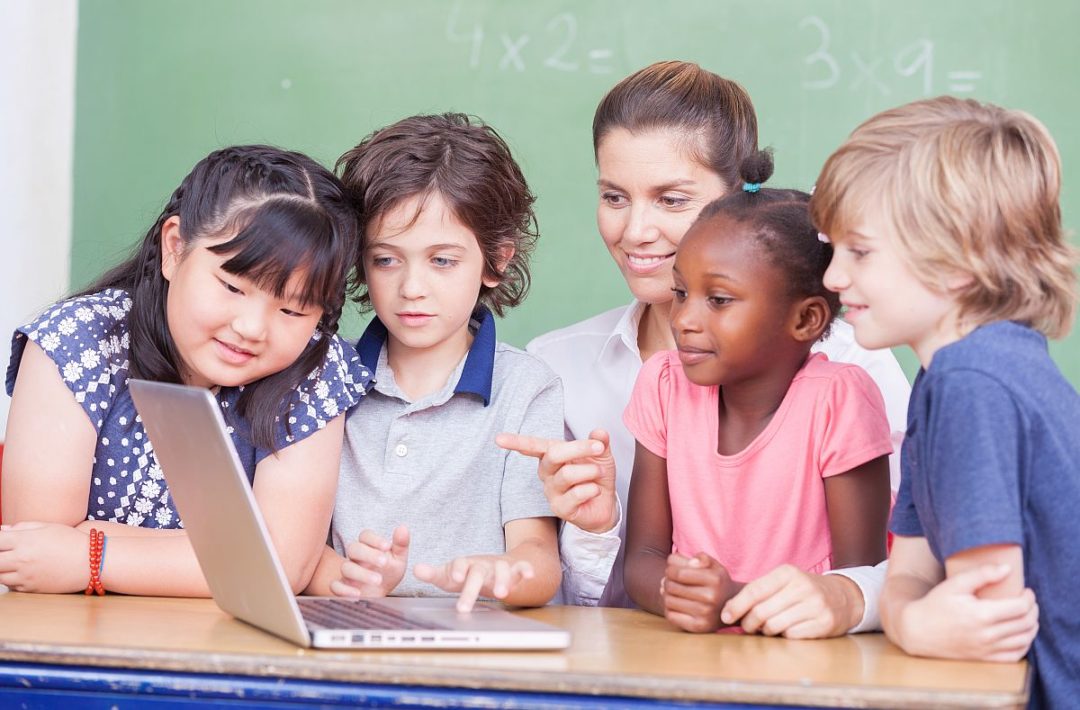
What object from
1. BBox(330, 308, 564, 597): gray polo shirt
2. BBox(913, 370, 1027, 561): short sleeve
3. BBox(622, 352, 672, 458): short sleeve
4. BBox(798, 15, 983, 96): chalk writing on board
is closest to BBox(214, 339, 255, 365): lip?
BBox(330, 308, 564, 597): gray polo shirt

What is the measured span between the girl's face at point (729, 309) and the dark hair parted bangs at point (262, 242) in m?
0.44

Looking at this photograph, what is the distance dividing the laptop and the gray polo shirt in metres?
0.41

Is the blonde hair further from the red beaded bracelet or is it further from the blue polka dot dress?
the red beaded bracelet

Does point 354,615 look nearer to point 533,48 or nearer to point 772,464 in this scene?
point 772,464

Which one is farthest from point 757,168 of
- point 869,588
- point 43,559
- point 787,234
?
point 43,559

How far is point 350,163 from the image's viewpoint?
1781 mm

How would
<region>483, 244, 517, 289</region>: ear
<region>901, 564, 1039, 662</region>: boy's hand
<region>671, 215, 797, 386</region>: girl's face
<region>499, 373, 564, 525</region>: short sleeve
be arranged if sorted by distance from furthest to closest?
<region>483, 244, 517, 289</region>: ear
<region>499, 373, 564, 525</region>: short sleeve
<region>671, 215, 797, 386</region>: girl's face
<region>901, 564, 1039, 662</region>: boy's hand

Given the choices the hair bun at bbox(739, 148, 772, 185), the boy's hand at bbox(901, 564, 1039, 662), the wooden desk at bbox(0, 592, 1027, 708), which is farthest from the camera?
the hair bun at bbox(739, 148, 772, 185)

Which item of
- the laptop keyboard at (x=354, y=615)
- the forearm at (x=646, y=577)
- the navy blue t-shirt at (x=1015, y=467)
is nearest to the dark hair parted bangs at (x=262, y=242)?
the laptop keyboard at (x=354, y=615)

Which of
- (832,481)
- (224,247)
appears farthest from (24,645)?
(832,481)

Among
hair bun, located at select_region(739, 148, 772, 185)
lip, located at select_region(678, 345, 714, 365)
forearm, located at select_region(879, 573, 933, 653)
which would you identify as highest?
hair bun, located at select_region(739, 148, 772, 185)

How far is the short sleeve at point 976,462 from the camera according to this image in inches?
42.1

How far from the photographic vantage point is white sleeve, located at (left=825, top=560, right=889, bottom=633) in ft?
4.01

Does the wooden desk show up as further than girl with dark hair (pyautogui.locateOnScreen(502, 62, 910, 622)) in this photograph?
No
